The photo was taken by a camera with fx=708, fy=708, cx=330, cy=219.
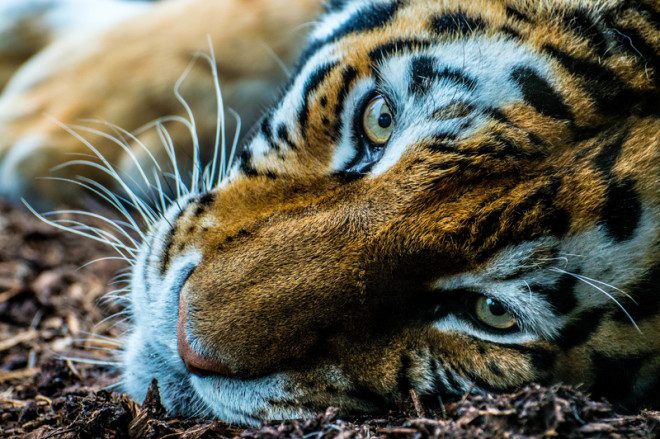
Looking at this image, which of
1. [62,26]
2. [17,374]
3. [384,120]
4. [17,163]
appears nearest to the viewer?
[384,120]

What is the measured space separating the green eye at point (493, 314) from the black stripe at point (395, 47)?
2.15ft

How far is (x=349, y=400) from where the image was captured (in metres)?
1.53

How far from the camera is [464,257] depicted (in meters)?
1.47

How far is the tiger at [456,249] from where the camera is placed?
1.48 m

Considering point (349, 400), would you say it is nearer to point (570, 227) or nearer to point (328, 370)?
point (328, 370)

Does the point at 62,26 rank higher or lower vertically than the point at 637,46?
higher

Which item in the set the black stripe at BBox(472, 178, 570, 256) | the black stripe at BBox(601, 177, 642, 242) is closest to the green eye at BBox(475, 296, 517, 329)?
the black stripe at BBox(472, 178, 570, 256)

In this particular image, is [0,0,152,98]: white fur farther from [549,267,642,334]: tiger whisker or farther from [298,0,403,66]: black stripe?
[549,267,642,334]: tiger whisker

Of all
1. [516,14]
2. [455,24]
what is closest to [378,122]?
[455,24]

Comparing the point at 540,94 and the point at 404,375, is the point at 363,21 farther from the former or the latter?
the point at 404,375

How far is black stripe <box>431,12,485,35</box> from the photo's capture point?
1.75 m

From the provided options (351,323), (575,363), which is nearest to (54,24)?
(351,323)

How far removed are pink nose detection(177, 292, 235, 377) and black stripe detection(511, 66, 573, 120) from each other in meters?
0.89

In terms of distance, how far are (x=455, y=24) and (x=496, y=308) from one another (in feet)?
2.38
